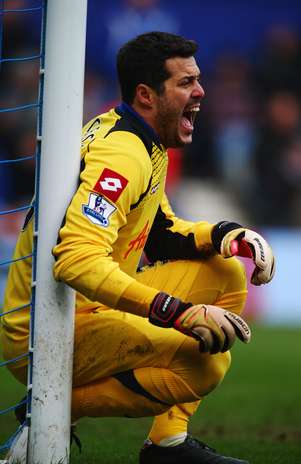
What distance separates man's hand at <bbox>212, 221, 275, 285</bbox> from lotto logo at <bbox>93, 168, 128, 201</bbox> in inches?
28.9

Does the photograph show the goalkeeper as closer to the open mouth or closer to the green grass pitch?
the open mouth

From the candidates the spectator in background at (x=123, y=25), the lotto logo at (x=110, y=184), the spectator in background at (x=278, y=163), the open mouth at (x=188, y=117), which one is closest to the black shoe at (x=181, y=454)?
the lotto logo at (x=110, y=184)

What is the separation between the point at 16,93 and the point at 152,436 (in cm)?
973

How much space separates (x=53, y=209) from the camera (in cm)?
396

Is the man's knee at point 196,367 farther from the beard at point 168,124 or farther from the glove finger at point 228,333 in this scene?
the beard at point 168,124

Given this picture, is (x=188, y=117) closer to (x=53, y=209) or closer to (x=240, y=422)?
(x=53, y=209)

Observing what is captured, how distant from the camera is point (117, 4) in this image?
15594mm

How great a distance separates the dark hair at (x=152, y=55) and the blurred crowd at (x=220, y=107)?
926 cm

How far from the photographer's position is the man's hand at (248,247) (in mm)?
4301

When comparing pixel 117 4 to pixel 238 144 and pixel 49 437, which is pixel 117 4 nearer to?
pixel 238 144

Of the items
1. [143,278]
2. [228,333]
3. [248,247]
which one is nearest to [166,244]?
[143,278]

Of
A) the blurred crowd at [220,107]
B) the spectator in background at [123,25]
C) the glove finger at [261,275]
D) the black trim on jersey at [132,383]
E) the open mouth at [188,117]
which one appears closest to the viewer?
the black trim on jersey at [132,383]

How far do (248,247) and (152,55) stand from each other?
91 centimetres

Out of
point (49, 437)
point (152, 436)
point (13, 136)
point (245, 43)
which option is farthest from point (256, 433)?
point (245, 43)
